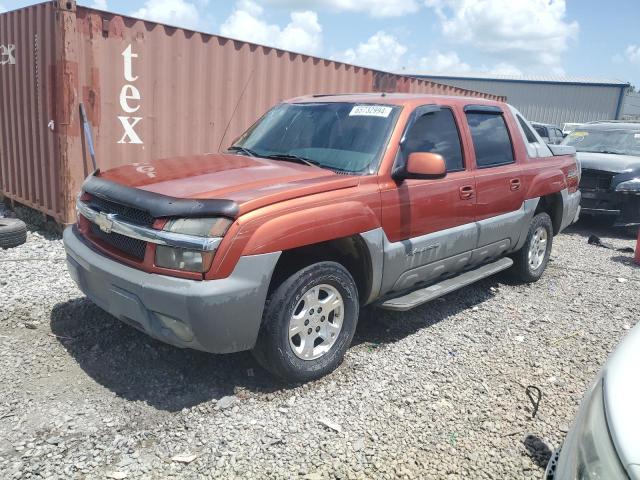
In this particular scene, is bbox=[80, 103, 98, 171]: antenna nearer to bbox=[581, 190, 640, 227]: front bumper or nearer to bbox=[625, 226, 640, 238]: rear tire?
bbox=[581, 190, 640, 227]: front bumper

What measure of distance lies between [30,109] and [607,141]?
374 inches

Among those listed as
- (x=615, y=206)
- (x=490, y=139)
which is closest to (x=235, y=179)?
(x=490, y=139)

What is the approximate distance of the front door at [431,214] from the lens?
374cm

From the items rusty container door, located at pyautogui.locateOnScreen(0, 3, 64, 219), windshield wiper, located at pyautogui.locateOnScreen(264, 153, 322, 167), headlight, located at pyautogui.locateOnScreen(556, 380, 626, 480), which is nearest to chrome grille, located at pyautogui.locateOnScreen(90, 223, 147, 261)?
windshield wiper, located at pyautogui.locateOnScreen(264, 153, 322, 167)

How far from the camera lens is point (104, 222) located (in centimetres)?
323

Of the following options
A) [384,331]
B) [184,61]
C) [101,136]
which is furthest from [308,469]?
[184,61]

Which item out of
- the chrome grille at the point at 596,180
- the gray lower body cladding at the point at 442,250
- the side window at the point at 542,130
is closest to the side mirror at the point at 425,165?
the gray lower body cladding at the point at 442,250

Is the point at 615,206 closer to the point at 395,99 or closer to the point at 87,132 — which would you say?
the point at 395,99

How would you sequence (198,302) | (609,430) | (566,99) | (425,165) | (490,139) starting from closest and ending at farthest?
(609,430), (198,302), (425,165), (490,139), (566,99)

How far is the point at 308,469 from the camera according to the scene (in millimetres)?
2656

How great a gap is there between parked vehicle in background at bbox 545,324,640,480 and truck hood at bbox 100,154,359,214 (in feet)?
6.05

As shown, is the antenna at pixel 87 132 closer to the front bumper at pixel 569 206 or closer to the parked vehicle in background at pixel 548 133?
the front bumper at pixel 569 206

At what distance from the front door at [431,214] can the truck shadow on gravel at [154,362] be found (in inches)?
24.8

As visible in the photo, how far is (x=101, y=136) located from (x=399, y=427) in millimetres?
4967
